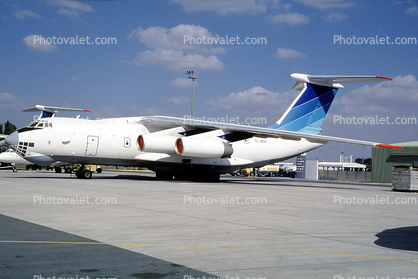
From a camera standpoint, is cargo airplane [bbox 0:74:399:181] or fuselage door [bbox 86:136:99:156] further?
fuselage door [bbox 86:136:99:156]

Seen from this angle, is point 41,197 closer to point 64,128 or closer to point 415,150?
Result: point 64,128

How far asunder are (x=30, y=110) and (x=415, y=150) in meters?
37.9

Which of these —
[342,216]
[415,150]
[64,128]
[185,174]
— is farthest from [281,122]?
[415,150]

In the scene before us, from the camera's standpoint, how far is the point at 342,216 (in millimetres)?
9211

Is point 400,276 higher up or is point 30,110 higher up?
point 30,110

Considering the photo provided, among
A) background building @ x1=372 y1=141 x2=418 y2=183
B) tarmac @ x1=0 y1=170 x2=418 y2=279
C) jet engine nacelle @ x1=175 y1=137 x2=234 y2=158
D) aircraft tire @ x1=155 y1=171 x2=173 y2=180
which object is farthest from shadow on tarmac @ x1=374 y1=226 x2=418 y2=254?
background building @ x1=372 y1=141 x2=418 y2=183

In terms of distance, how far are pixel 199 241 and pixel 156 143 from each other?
1425 cm

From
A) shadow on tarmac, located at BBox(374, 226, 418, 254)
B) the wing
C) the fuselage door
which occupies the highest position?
the wing

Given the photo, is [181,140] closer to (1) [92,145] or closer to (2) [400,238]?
(1) [92,145]

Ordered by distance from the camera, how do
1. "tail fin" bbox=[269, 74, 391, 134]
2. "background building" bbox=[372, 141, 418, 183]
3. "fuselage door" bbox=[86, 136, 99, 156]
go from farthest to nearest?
"background building" bbox=[372, 141, 418, 183] < "tail fin" bbox=[269, 74, 391, 134] < "fuselage door" bbox=[86, 136, 99, 156]

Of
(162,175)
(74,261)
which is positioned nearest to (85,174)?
(162,175)

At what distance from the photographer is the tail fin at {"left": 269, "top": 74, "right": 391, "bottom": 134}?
24.4 meters

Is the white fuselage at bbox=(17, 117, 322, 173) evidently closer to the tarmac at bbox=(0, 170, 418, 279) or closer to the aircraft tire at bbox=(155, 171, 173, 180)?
the aircraft tire at bbox=(155, 171, 173, 180)

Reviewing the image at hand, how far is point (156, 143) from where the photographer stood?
65.6 ft
